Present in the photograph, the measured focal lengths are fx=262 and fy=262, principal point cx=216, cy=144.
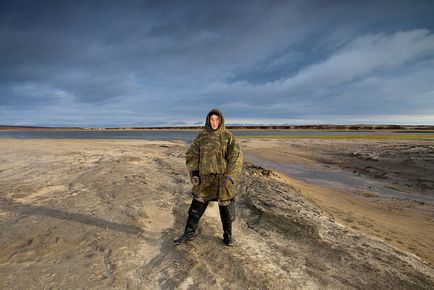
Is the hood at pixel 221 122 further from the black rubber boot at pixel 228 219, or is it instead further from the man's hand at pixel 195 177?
the black rubber boot at pixel 228 219

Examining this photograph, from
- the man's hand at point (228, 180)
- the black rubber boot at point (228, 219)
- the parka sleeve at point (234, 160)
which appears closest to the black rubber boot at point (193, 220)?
the black rubber boot at point (228, 219)

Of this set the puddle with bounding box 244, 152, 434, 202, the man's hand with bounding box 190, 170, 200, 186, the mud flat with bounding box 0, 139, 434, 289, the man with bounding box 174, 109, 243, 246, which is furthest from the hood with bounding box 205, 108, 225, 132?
the puddle with bounding box 244, 152, 434, 202

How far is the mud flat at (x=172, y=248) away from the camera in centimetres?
335

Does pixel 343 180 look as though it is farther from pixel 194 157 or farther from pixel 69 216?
pixel 69 216

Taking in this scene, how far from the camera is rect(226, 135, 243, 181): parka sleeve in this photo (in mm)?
4079

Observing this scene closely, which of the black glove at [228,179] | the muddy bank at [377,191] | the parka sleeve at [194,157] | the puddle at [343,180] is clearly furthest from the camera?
the puddle at [343,180]

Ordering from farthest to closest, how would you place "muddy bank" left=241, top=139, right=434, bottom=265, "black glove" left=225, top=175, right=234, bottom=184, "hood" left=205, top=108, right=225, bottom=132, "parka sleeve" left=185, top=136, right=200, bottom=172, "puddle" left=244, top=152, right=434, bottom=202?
"puddle" left=244, top=152, right=434, bottom=202 → "muddy bank" left=241, top=139, right=434, bottom=265 → "parka sleeve" left=185, top=136, right=200, bottom=172 → "hood" left=205, top=108, right=225, bottom=132 → "black glove" left=225, top=175, right=234, bottom=184

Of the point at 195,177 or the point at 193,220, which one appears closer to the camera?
the point at 195,177

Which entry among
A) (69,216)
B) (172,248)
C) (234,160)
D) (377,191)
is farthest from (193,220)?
(377,191)

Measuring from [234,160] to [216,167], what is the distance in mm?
309

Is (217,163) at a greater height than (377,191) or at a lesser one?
greater

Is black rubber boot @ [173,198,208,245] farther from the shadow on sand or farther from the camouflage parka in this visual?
the shadow on sand

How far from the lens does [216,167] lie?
417 cm

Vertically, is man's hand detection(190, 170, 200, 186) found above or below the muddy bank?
above
